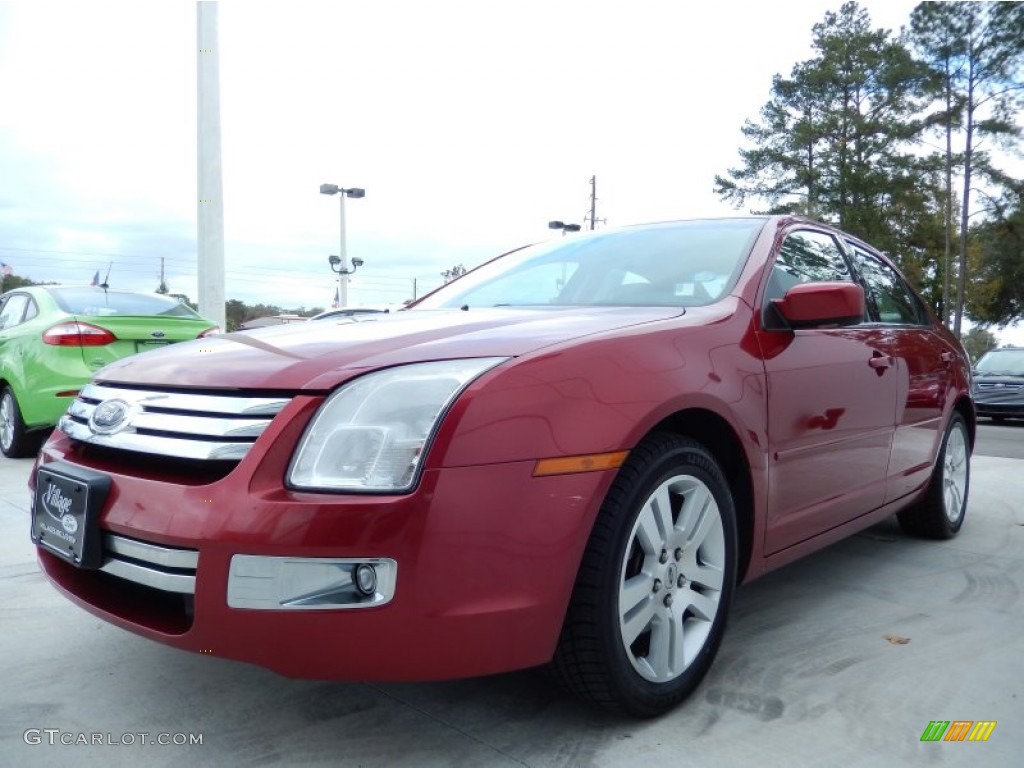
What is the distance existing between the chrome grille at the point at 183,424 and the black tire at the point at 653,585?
31.1 inches

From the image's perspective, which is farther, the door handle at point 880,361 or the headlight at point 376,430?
the door handle at point 880,361

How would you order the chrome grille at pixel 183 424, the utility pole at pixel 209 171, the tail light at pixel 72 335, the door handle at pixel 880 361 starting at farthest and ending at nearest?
the utility pole at pixel 209 171
the tail light at pixel 72 335
the door handle at pixel 880 361
the chrome grille at pixel 183 424

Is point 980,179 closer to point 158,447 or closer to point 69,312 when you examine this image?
point 69,312

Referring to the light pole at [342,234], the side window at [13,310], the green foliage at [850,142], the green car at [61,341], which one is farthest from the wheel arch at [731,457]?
the green foliage at [850,142]

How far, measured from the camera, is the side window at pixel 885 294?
3.53 metres

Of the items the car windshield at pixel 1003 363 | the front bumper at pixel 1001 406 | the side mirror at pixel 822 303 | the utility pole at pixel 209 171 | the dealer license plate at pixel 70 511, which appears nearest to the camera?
the dealer license plate at pixel 70 511

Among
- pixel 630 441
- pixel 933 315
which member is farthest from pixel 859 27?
pixel 630 441

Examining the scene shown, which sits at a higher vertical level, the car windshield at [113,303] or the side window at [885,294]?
the side window at [885,294]

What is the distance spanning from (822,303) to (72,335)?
5076mm

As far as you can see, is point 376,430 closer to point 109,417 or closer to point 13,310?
point 109,417

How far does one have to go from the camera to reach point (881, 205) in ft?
100

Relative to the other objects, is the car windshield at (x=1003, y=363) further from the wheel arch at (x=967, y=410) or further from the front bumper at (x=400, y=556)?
the front bumper at (x=400, y=556)

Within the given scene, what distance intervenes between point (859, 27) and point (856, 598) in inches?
1363

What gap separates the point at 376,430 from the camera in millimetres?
1794
